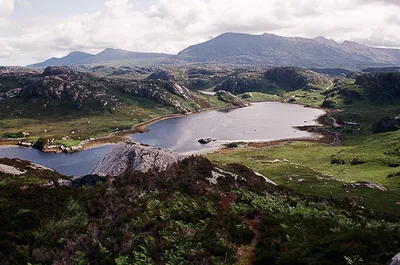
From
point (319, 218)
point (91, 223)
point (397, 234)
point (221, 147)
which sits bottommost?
point (221, 147)

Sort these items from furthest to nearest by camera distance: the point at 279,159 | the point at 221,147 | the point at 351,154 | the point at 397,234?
the point at 221,147 → the point at 279,159 → the point at 351,154 → the point at 397,234

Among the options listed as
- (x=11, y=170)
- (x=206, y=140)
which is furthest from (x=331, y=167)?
(x=11, y=170)

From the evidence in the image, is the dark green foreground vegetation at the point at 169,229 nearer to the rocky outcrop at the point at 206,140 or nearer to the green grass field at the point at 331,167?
the green grass field at the point at 331,167

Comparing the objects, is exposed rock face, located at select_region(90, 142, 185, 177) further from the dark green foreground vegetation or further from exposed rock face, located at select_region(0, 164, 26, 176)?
exposed rock face, located at select_region(0, 164, 26, 176)

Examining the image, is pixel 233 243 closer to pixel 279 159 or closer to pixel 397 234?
pixel 397 234

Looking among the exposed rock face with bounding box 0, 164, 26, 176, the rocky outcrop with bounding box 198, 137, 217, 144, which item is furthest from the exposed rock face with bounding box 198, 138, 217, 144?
the exposed rock face with bounding box 0, 164, 26, 176

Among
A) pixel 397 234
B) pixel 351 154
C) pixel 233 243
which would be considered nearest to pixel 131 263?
pixel 233 243
